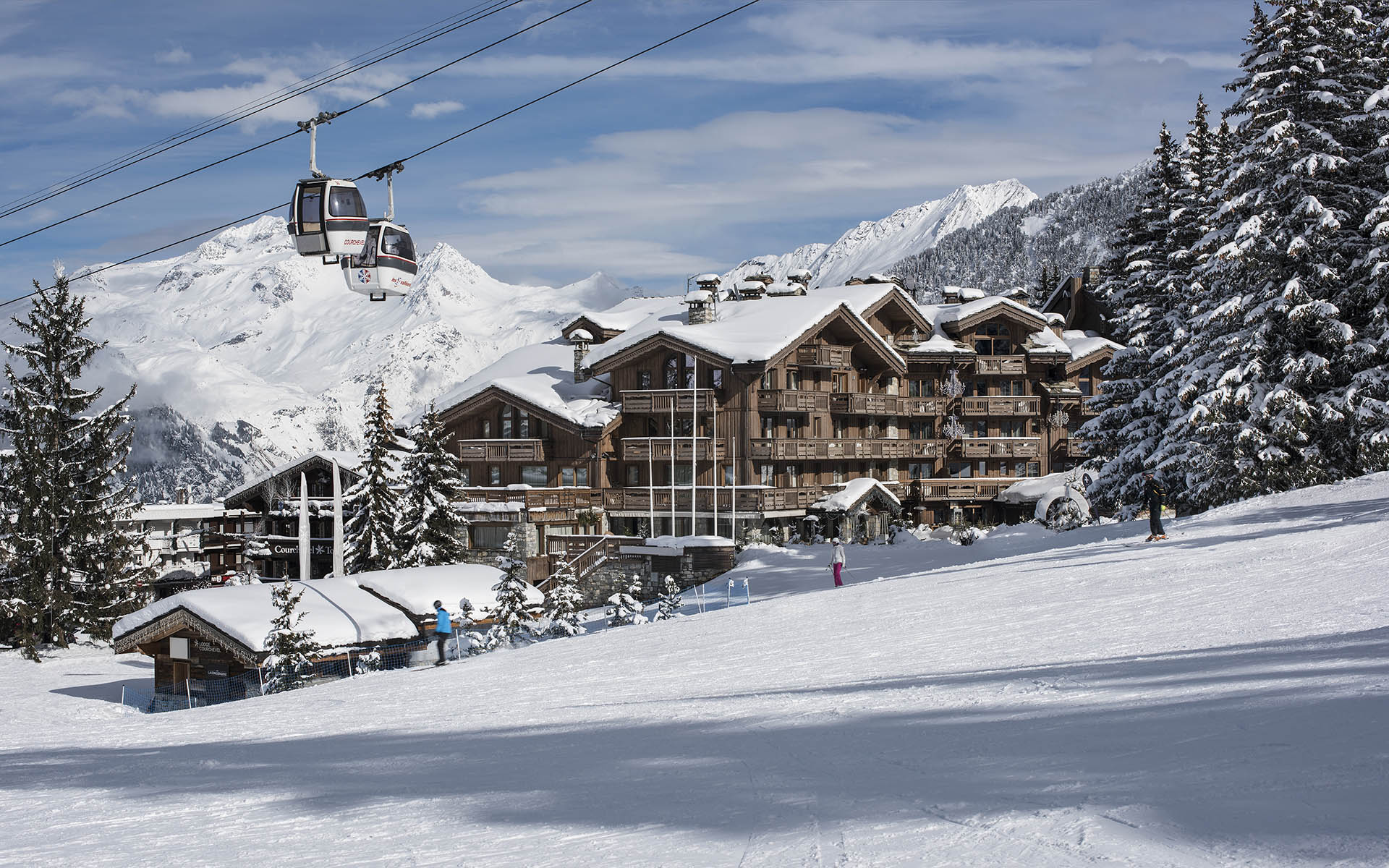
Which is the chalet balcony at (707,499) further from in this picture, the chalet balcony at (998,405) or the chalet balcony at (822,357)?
the chalet balcony at (998,405)

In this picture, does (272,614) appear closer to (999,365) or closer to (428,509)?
(428,509)

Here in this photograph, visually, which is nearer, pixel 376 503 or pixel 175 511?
pixel 376 503

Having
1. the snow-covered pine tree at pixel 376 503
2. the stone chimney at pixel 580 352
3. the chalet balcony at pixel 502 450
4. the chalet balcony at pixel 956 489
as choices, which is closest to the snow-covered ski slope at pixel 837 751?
the snow-covered pine tree at pixel 376 503

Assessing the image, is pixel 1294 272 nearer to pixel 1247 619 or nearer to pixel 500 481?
pixel 1247 619

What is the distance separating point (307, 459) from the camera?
6012 centimetres

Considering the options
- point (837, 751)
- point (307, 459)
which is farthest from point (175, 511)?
point (837, 751)

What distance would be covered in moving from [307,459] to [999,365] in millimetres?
35895

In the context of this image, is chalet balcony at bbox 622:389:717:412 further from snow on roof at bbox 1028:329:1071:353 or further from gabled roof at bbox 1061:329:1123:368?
gabled roof at bbox 1061:329:1123:368

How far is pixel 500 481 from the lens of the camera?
5475cm

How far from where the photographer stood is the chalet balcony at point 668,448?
50156 millimetres

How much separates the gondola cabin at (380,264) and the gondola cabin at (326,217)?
0.40m

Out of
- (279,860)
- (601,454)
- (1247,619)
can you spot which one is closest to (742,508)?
(601,454)

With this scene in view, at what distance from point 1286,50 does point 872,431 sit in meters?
29.1

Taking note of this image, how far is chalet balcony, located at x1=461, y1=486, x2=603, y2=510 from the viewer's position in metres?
50.2
